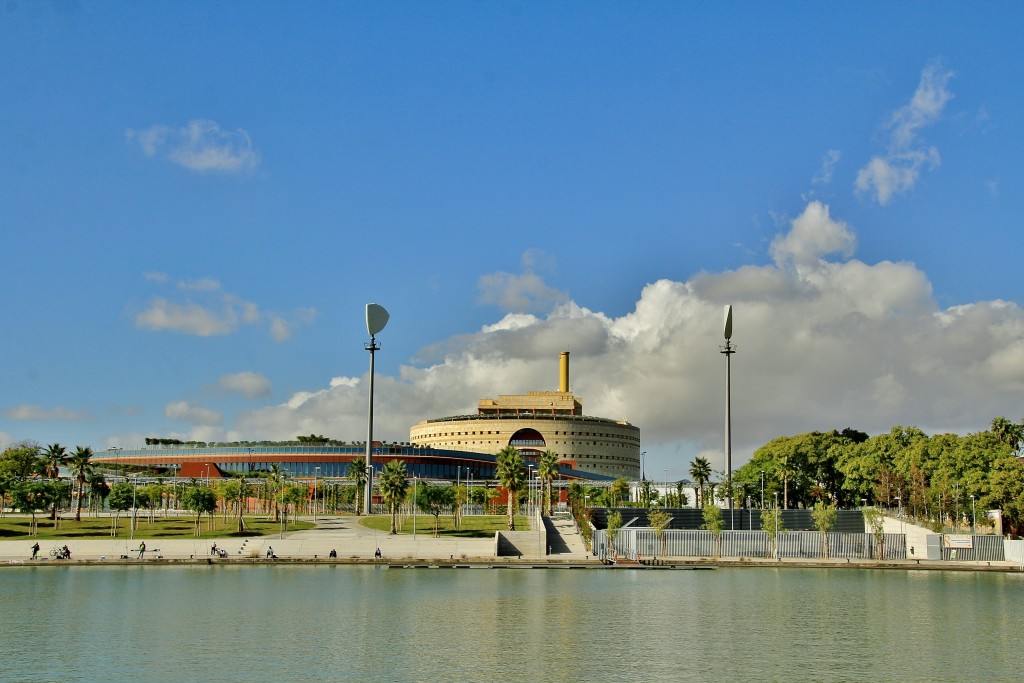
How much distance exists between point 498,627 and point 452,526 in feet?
211

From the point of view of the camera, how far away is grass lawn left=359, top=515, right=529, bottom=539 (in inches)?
4781

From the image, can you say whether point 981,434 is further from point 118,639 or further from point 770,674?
point 118,639

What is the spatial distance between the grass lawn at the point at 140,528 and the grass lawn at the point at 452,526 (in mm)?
8921

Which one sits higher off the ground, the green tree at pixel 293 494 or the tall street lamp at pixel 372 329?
the tall street lamp at pixel 372 329

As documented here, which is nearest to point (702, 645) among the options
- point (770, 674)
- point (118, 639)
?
point (770, 674)

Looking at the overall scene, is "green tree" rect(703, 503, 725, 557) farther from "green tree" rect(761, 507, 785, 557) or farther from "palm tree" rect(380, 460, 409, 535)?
"palm tree" rect(380, 460, 409, 535)

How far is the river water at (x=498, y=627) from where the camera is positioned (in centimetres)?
5156

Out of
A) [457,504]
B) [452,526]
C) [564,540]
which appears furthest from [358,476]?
[564,540]

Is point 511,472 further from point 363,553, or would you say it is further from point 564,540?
point 363,553

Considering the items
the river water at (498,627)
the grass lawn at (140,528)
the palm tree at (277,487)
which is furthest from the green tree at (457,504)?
the river water at (498,627)

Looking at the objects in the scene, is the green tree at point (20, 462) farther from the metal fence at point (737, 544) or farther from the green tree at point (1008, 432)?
the green tree at point (1008, 432)

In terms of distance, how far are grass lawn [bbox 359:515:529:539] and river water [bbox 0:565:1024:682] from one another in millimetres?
27212

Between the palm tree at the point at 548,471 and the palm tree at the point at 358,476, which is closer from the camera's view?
the palm tree at the point at 548,471

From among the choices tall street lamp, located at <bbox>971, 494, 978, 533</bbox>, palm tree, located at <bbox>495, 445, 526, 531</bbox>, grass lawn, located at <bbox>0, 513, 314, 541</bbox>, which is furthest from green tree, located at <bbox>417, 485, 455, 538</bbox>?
tall street lamp, located at <bbox>971, 494, 978, 533</bbox>
